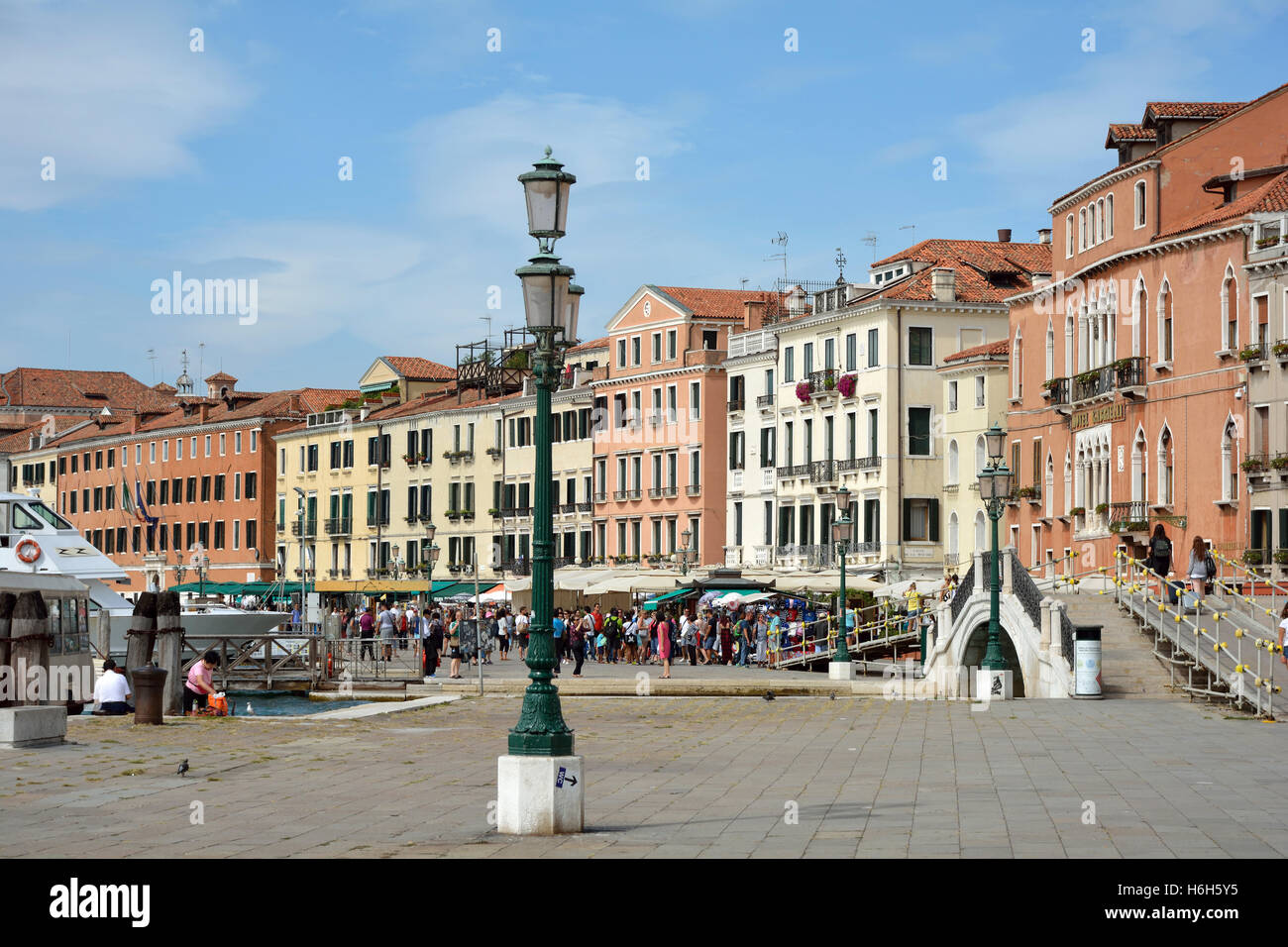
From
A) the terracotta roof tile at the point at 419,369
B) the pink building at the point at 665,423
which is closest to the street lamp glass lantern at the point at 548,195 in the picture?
the pink building at the point at 665,423

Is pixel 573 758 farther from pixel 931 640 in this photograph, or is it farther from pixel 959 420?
pixel 959 420

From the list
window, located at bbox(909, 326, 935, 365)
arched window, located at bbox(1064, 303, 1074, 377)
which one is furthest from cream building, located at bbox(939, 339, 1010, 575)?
arched window, located at bbox(1064, 303, 1074, 377)

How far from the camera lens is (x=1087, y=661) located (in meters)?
31.5

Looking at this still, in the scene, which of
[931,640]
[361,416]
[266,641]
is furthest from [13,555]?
[361,416]

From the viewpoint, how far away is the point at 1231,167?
46.1 metres

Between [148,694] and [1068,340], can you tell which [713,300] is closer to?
[1068,340]

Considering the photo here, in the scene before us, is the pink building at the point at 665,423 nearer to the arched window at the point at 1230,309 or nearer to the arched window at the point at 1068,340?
the arched window at the point at 1068,340

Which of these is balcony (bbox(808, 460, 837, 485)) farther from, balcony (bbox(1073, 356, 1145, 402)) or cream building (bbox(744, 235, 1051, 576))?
balcony (bbox(1073, 356, 1145, 402))

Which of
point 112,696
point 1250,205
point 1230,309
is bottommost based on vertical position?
point 112,696

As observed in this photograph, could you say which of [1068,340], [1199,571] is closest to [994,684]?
[1199,571]

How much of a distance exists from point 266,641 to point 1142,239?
23.6m

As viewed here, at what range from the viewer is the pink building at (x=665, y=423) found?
74.9 meters

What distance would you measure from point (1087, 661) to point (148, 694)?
15.2m

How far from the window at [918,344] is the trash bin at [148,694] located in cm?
4346
